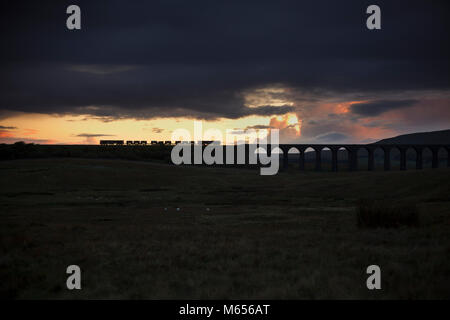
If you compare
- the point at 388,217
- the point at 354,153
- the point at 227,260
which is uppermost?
the point at 354,153

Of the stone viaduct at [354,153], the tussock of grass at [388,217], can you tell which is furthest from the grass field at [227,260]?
the stone viaduct at [354,153]

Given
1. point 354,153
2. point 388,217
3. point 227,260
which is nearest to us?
point 227,260

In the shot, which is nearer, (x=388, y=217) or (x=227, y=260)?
(x=227, y=260)

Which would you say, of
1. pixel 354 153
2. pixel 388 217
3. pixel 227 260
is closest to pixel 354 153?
pixel 354 153

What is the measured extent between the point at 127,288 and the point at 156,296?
1103 mm

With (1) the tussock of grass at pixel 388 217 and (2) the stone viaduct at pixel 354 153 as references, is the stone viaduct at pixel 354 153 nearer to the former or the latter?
(2) the stone viaduct at pixel 354 153

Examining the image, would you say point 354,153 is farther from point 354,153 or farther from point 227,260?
point 227,260

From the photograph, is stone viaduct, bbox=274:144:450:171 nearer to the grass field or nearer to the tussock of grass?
the grass field

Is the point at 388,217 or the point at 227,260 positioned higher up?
the point at 388,217

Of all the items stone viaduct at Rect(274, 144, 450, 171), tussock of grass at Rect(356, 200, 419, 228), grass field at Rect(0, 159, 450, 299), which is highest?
stone viaduct at Rect(274, 144, 450, 171)

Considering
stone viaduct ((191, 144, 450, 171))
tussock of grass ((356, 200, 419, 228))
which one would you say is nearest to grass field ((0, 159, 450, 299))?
tussock of grass ((356, 200, 419, 228))

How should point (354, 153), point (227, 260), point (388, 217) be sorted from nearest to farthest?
1. point (227, 260)
2. point (388, 217)
3. point (354, 153)
